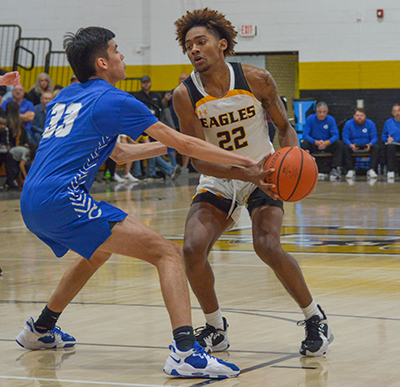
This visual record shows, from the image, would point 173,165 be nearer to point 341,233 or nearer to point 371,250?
point 341,233

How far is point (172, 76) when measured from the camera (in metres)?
19.0

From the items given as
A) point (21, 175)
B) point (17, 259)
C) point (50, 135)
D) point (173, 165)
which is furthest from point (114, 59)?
point (173, 165)

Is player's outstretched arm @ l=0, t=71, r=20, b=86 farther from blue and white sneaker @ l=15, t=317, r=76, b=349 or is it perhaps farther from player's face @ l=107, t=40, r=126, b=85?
blue and white sneaker @ l=15, t=317, r=76, b=349

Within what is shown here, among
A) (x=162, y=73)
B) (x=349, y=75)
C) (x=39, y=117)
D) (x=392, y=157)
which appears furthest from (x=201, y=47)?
(x=162, y=73)

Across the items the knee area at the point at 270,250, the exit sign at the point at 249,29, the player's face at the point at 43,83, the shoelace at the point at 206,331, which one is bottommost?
the shoelace at the point at 206,331

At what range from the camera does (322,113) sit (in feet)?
54.7

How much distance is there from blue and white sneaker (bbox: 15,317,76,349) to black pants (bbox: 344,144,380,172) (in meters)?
13.3

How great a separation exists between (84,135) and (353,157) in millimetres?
13942

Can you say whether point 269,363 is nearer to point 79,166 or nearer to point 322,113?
point 79,166

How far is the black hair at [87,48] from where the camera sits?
3.77 meters

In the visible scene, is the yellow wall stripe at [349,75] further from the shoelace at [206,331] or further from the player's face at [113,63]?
the player's face at [113,63]

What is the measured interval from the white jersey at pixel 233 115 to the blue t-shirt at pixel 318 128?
12.6 meters

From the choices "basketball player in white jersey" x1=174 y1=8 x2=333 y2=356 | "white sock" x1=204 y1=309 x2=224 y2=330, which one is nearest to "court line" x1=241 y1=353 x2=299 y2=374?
"basketball player in white jersey" x1=174 y1=8 x2=333 y2=356

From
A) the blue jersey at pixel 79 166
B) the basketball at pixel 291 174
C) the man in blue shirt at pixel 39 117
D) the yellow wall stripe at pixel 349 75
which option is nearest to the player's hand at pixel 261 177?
the basketball at pixel 291 174
